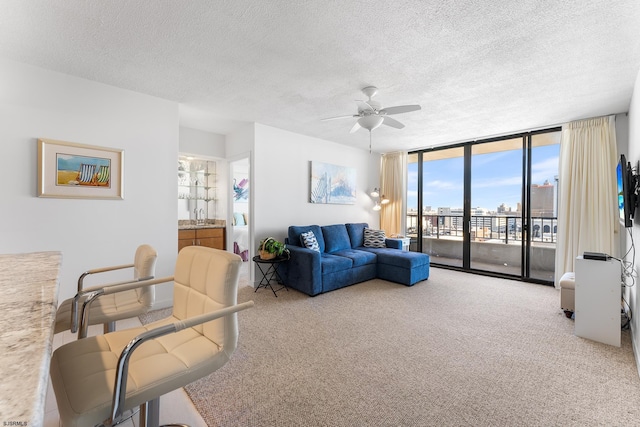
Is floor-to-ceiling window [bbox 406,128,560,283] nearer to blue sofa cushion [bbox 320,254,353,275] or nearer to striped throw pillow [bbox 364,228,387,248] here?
striped throw pillow [bbox 364,228,387,248]

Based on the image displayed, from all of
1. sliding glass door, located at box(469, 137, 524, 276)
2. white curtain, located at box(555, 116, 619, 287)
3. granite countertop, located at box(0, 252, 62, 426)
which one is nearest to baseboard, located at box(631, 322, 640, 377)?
white curtain, located at box(555, 116, 619, 287)

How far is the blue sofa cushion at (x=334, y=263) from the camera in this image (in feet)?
13.0

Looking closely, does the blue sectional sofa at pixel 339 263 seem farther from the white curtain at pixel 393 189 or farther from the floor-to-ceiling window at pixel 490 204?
the floor-to-ceiling window at pixel 490 204

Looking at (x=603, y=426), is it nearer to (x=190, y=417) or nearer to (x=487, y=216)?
(x=190, y=417)

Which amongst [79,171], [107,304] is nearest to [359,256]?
[107,304]

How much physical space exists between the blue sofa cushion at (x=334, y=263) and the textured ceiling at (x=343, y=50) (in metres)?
2.06

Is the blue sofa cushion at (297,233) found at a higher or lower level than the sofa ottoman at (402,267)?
higher

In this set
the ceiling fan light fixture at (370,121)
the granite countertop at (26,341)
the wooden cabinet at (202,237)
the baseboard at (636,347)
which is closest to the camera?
the granite countertop at (26,341)

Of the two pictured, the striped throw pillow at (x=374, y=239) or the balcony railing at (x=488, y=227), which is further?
the striped throw pillow at (x=374, y=239)

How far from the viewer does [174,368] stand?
3.84ft

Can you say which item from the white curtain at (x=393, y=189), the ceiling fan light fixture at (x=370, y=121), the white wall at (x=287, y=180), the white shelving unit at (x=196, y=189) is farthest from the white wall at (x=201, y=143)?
the white curtain at (x=393, y=189)

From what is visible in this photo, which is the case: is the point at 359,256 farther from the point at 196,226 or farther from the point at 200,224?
the point at 200,224

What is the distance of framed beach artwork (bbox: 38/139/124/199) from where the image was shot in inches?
105

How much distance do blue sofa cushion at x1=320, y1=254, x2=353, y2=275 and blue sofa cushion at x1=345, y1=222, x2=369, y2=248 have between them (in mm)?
1025
